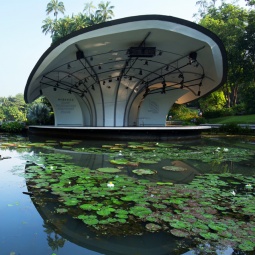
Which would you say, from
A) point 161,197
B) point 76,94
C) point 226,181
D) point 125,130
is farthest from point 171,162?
point 76,94

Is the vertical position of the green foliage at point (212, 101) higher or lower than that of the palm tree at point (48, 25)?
lower

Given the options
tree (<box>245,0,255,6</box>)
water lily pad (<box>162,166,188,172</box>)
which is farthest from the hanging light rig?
tree (<box>245,0,255,6</box>)

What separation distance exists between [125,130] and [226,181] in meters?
8.02

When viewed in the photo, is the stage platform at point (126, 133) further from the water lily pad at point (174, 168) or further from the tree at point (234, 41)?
the tree at point (234, 41)

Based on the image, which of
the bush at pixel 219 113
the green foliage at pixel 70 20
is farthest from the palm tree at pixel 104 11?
the bush at pixel 219 113

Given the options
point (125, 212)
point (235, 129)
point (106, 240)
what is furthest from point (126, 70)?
point (106, 240)

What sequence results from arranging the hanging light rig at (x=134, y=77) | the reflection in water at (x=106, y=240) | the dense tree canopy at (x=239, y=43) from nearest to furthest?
the reflection in water at (x=106, y=240)
the hanging light rig at (x=134, y=77)
the dense tree canopy at (x=239, y=43)

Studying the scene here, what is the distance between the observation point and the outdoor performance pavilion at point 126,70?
1007 centimetres

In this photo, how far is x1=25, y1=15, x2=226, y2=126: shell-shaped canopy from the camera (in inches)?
391

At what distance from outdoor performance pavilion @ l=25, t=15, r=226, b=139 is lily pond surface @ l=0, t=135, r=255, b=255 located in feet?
21.4

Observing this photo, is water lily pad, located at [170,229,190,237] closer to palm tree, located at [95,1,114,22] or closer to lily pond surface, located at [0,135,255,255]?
lily pond surface, located at [0,135,255,255]

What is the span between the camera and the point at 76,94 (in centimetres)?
1809

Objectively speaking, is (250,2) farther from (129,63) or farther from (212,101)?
(129,63)

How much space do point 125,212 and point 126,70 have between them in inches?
540
